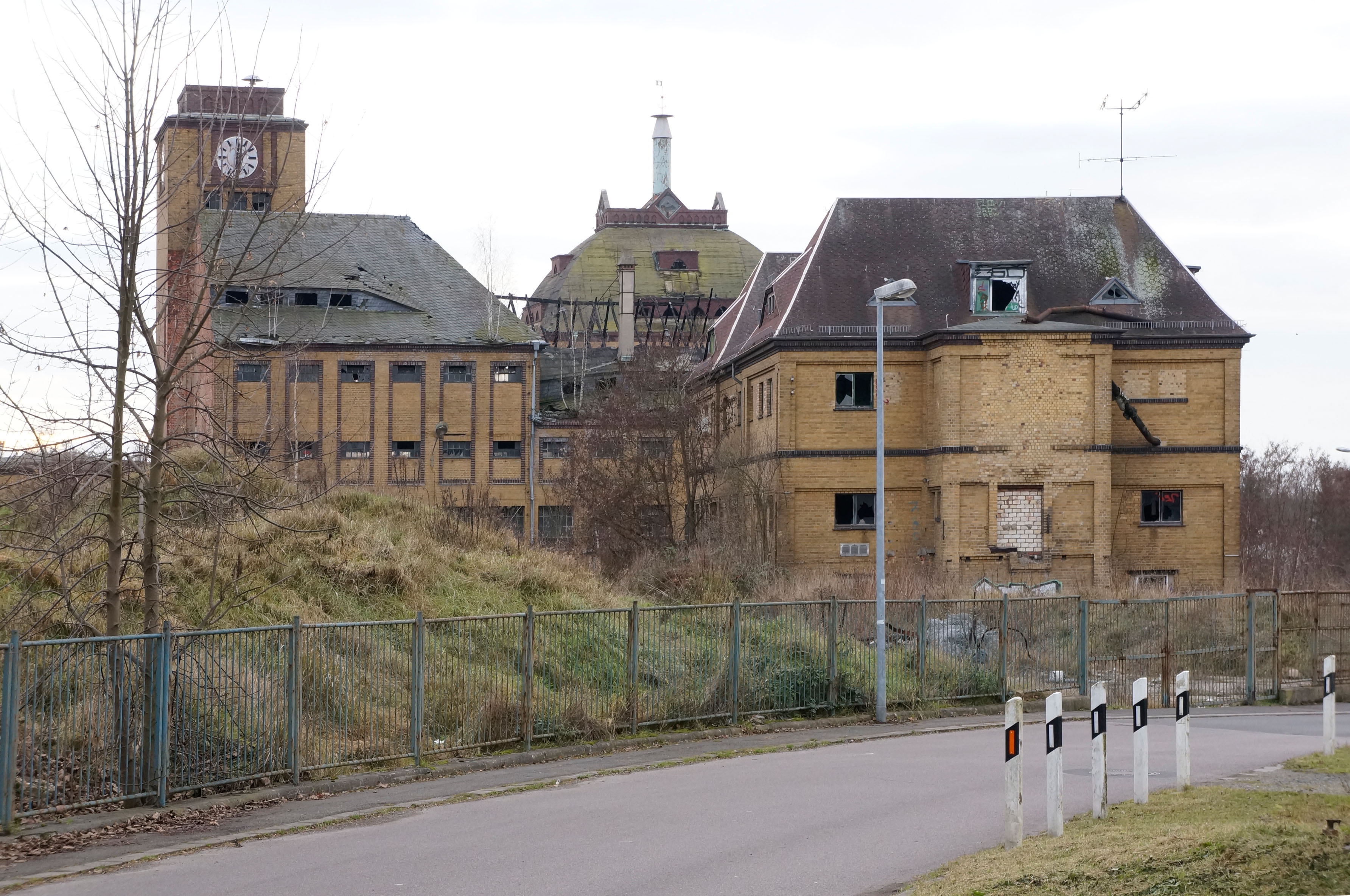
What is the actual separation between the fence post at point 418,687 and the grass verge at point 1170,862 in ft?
23.9

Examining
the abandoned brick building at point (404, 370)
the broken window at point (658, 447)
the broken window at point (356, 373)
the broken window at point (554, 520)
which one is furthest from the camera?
the broken window at point (554, 520)

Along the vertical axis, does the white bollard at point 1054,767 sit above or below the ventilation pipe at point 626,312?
below

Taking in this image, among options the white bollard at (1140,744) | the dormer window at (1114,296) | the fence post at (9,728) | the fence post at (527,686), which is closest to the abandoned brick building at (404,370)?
the dormer window at (1114,296)

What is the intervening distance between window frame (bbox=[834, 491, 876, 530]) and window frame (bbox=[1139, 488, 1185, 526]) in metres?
9.19

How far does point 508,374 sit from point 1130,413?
77.6 ft

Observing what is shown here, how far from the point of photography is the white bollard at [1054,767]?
412 inches

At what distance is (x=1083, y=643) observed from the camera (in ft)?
81.3

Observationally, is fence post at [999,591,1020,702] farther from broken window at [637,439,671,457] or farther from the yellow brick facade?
broken window at [637,439,671,457]

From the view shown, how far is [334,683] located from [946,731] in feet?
31.6

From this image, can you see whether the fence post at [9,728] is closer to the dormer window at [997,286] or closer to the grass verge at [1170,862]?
the grass verge at [1170,862]

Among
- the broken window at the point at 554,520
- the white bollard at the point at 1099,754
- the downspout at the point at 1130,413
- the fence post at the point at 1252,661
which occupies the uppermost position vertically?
the downspout at the point at 1130,413

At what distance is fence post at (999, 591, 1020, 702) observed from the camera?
23.8m

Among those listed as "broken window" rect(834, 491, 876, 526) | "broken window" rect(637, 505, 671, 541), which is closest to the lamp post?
"broken window" rect(834, 491, 876, 526)

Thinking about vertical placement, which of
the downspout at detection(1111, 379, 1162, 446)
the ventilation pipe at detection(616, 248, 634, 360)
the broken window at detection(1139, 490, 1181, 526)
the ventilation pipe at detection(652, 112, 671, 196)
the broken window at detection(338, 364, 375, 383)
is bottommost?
the broken window at detection(1139, 490, 1181, 526)
